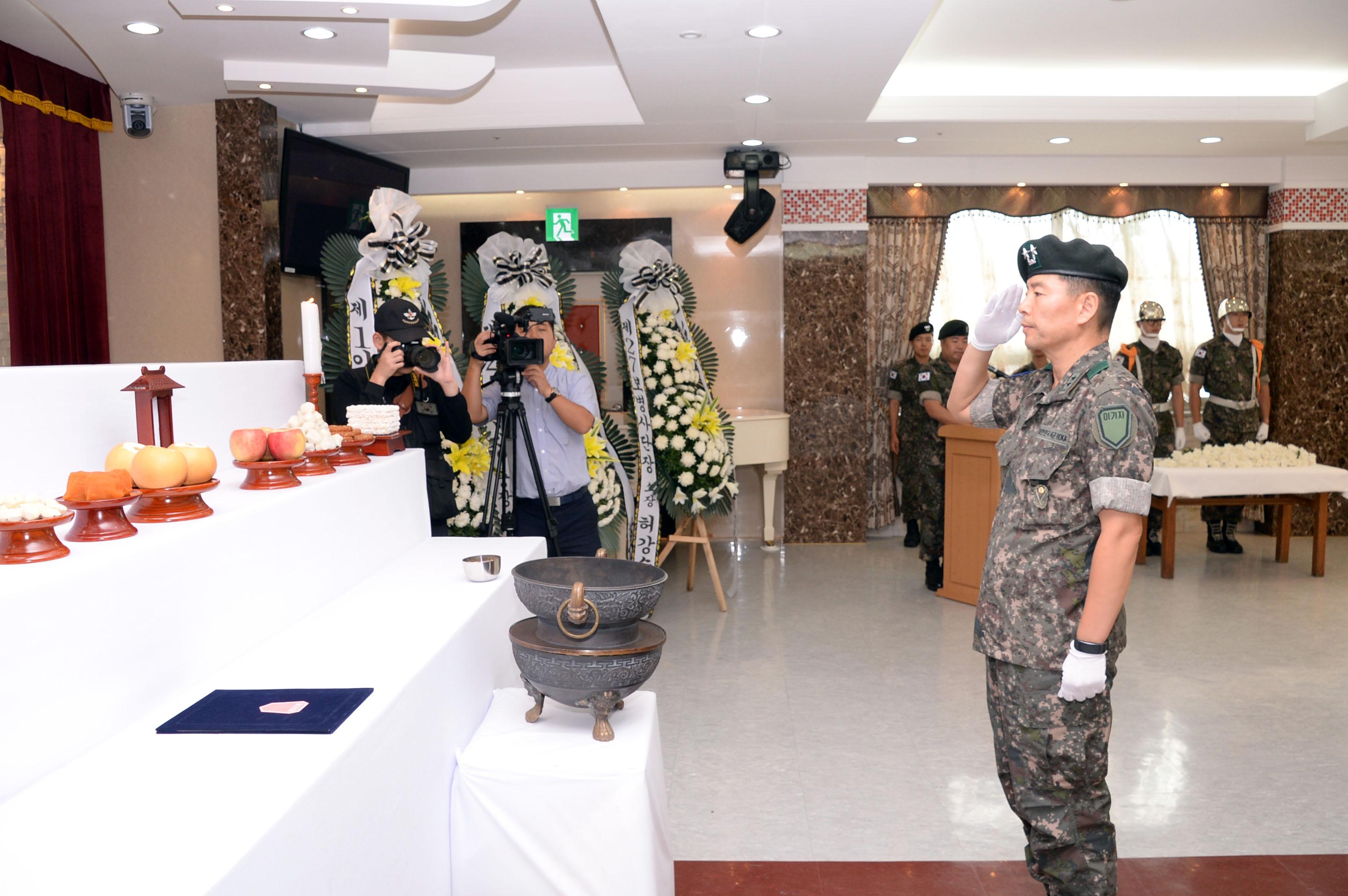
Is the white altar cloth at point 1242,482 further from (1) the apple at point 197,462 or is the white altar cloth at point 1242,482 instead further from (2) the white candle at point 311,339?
(1) the apple at point 197,462

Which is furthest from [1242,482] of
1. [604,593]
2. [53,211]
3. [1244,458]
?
[53,211]

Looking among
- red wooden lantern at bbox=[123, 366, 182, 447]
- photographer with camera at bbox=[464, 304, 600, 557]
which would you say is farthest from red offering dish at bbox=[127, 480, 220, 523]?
photographer with camera at bbox=[464, 304, 600, 557]

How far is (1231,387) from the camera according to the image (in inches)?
275

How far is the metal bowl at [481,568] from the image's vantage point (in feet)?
7.38

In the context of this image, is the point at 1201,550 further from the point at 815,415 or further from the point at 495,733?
the point at 495,733

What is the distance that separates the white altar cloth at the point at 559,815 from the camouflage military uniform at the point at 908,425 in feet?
15.8

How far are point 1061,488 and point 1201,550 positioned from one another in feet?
19.1

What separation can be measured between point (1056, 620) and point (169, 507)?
1.76 m

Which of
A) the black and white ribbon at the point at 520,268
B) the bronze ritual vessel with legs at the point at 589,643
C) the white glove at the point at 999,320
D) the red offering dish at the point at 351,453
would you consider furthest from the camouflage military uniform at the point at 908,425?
the bronze ritual vessel with legs at the point at 589,643

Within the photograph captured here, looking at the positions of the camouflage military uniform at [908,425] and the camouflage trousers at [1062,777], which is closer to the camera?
the camouflage trousers at [1062,777]

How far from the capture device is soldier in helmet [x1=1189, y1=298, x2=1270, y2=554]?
6914 millimetres

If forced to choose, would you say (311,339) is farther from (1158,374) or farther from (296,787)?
(1158,374)

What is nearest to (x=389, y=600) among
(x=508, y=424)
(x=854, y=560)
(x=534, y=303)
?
(x=508, y=424)

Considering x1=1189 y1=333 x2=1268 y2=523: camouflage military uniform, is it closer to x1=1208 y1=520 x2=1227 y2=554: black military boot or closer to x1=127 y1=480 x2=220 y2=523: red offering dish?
x1=1208 y1=520 x2=1227 y2=554: black military boot
